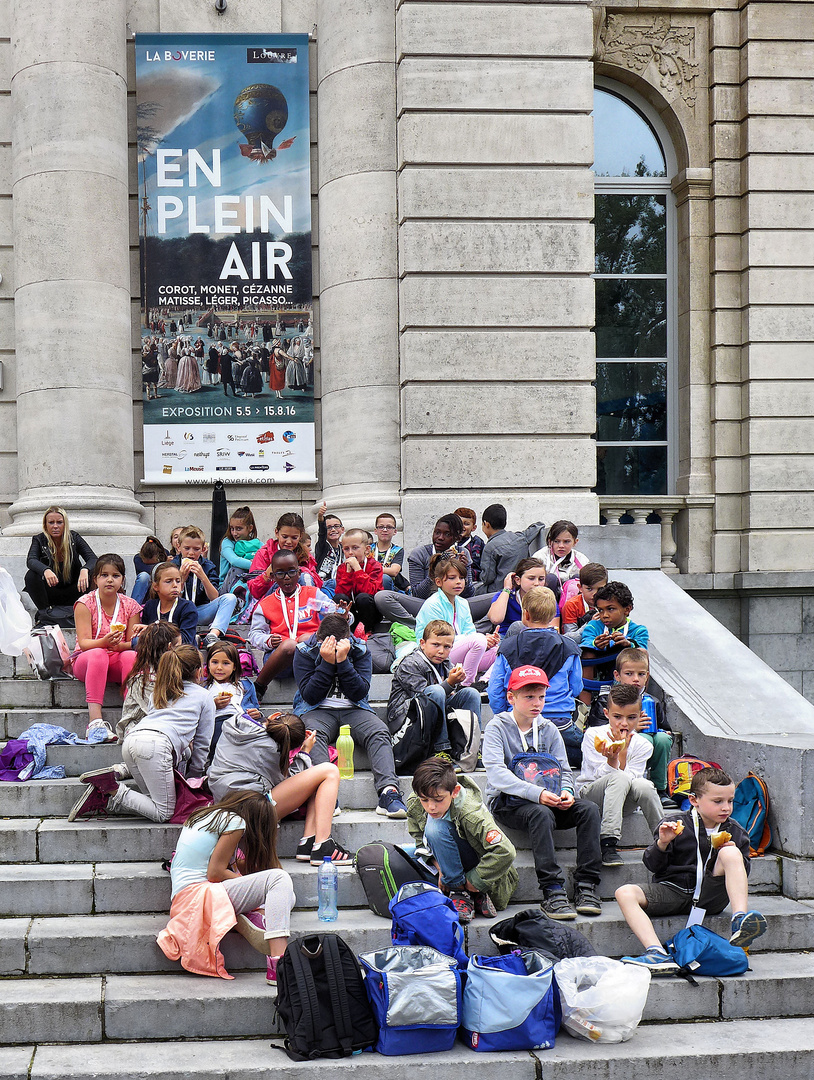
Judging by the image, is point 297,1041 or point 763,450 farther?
point 763,450

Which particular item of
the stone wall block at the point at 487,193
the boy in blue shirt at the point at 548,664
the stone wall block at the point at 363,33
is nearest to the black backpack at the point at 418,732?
the boy in blue shirt at the point at 548,664

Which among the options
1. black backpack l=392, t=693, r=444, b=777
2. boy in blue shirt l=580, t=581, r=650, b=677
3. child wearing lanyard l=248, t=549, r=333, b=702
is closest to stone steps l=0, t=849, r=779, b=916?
black backpack l=392, t=693, r=444, b=777

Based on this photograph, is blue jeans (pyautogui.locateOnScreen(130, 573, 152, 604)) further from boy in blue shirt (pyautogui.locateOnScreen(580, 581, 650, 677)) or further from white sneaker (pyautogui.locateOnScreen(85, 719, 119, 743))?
boy in blue shirt (pyautogui.locateOnScreen(580, 581, 650, 677))

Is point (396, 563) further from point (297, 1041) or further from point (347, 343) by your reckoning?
point (297, 1041)

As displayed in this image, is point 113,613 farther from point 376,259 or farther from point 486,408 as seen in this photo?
point 376,259

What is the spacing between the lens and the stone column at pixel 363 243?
12.9 metres

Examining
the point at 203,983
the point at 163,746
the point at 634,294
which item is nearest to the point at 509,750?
the point at 163,746

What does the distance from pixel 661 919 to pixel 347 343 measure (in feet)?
27.0

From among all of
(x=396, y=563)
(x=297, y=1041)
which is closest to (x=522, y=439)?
(x=396, y=563)

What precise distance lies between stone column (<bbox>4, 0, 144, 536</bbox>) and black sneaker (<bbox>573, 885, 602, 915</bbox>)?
24.6 feet

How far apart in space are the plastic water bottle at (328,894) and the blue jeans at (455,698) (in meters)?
1.51

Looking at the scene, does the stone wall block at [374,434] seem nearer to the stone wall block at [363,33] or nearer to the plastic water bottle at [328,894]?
the stone wall block at [363,33]

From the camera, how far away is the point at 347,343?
13.2 m

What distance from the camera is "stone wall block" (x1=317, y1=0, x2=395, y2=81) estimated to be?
12930mm
